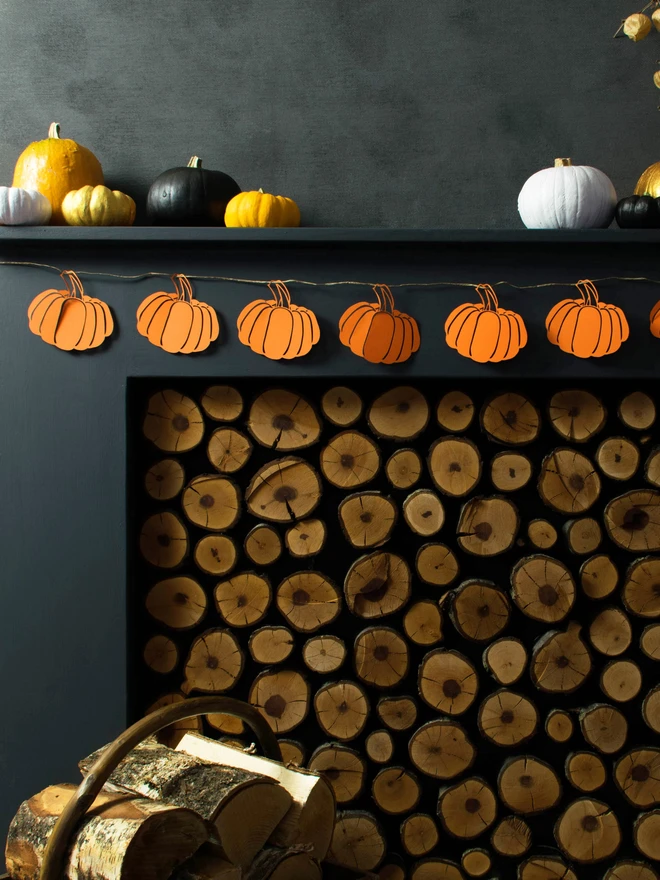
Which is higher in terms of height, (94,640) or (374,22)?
(374,22)

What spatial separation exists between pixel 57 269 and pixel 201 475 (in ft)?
1.90

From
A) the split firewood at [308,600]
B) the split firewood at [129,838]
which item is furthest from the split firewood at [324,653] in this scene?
the split firewood at [129,838]

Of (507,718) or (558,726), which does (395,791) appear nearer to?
(507,718)

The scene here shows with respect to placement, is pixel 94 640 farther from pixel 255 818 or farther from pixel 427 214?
pixel 427 214

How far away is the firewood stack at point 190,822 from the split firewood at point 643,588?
943mm

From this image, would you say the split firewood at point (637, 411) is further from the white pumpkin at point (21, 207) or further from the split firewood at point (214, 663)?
the white pumpkin at point (21, 207)

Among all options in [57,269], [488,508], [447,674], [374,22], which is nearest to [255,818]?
[447,674]

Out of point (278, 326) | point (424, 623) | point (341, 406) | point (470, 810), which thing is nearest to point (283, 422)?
point (341, 406)

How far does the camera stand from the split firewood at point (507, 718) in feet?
6.05

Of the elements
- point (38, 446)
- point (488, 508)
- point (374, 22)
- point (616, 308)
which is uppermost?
point (374, 22)

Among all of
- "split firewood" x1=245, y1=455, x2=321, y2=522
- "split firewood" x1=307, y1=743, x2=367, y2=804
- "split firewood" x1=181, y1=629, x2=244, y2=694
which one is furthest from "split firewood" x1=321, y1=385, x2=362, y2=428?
"split firewood" x1=307, y1=743, x2=367, y2=804

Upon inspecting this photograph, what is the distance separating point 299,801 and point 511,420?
100cm

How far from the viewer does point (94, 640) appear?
5.44 feet

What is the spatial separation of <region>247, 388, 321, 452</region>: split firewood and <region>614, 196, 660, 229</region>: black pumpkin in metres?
0.84
